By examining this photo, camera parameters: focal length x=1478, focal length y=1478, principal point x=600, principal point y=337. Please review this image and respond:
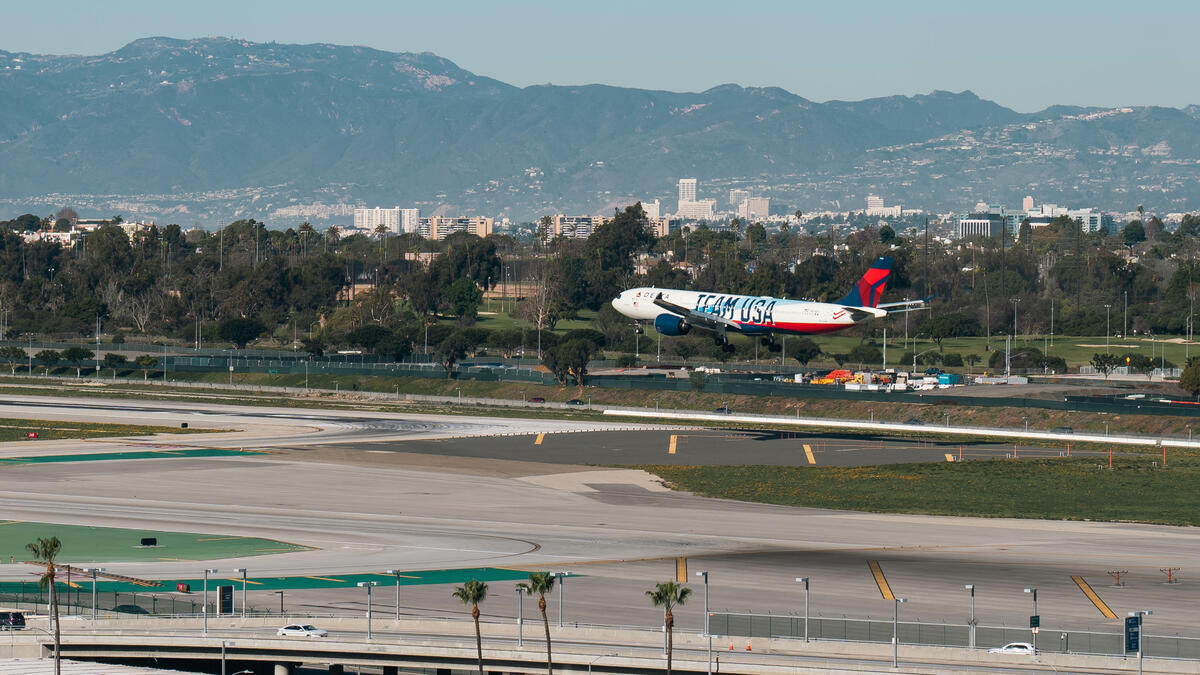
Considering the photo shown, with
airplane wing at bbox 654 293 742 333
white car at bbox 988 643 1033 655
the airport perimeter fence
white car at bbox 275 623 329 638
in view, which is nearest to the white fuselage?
airplane wing at bbox 654 293 742 333

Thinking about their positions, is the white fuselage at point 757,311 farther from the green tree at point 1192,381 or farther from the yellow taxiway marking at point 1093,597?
the yellow taxiway marking at point 1093,597

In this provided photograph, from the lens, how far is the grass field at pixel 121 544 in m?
69.2

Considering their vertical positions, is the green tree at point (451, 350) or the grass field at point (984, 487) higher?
the green tree at point (451, 350)

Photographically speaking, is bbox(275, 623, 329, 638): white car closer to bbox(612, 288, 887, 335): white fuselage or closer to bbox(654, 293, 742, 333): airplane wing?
bbox(612, 288, 887, 335): white fuselage

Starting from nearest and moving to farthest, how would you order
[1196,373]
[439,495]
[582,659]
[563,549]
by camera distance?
[582,659] → [563,549] → [439,495] → [1196,373]

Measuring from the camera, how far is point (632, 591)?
2440 inches

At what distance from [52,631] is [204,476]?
47425mm

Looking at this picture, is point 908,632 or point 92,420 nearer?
point 908,632

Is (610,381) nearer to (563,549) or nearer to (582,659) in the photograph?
(563,549)

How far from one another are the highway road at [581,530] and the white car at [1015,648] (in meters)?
5.80

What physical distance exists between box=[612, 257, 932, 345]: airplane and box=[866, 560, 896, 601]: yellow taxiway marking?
6482 centimetres

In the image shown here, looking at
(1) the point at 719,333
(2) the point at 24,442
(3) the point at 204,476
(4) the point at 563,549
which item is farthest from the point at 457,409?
(4) the point at 563,549

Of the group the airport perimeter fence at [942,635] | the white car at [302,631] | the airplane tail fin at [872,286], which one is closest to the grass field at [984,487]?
the airplane tail fin at [872,286]

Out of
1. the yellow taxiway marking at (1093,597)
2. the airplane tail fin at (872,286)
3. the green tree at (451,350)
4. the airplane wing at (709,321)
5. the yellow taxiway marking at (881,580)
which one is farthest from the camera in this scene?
the green tree at (451,350)
